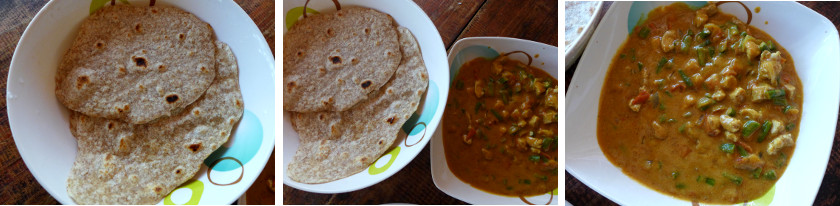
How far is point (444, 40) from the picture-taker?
5.67 ft

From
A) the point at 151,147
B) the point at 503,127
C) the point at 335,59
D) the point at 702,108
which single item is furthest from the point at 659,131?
the point at 151,147

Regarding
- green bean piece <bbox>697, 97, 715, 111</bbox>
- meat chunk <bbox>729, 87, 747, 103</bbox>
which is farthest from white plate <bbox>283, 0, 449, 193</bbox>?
meat chunk <bbox>729, 87, 747, 103</bbox>

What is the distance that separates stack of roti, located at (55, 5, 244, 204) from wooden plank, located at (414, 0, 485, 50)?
2.38 feet

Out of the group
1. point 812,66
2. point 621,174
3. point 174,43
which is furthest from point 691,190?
point 174,43

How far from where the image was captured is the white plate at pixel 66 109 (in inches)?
51.4

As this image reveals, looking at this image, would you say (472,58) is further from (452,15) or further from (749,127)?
(749,127)

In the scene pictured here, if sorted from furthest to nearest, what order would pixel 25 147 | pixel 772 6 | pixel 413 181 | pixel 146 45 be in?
1. pixel 413 181
2. pixel 772 6
3. pixel 146 45
4. pixel 25 147

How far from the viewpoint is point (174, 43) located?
Result: 1436mm

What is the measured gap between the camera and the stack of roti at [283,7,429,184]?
4.96 feet

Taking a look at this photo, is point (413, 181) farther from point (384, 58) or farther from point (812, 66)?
point (812, 66)

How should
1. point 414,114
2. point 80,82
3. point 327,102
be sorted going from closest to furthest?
point 80,82, point 327,102, point 414,114

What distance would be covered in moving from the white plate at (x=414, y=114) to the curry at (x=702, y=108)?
554 millimetres

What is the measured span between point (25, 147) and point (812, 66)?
96.8 inches

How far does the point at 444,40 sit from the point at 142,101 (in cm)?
100
